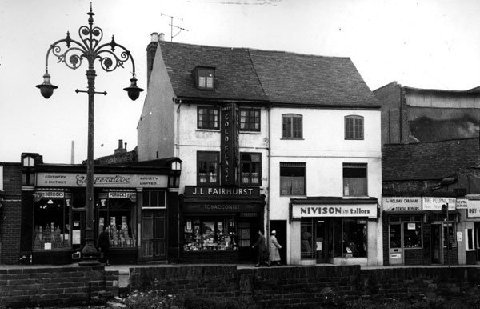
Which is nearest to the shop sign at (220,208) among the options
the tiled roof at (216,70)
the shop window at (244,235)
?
the shop window at (244,235)

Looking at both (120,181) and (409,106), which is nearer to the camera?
(120,181)

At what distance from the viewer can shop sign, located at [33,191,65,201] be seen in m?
28.9

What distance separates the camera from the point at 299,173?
34062 mm

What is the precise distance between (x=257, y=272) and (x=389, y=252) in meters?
18.6

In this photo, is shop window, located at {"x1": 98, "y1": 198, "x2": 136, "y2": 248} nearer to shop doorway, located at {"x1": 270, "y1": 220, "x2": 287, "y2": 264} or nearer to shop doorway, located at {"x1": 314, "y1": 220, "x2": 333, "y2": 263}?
shop doorway, located at {"x1": 270, "y1": 220, "x2": 287, "y2": 264}

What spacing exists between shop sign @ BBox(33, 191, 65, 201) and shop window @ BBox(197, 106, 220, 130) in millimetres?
7171

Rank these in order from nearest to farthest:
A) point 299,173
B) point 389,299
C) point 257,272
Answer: point 257,272 → point 389,299 → point 299,173

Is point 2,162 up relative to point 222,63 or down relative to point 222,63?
down

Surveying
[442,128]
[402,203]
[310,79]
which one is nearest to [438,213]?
[402,203]

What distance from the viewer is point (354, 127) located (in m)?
35.0

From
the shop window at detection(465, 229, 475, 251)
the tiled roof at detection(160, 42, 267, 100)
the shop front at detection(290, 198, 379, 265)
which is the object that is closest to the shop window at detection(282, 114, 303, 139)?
the tiled roof at detection(160, 42, 267, 100)

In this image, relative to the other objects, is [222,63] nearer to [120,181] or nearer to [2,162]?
[120,181]

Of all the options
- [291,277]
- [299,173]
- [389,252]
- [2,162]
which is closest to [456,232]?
Answer: [389,252]

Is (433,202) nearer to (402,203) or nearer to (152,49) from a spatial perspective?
(402,203)
